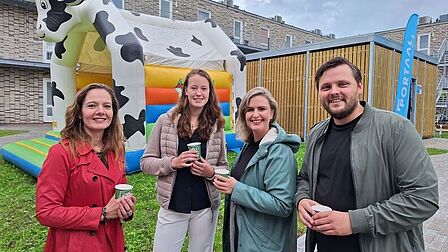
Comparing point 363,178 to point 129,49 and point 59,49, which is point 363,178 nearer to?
point 129,49

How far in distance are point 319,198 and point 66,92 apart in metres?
7.67

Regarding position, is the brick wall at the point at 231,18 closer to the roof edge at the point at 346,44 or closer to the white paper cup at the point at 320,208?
the roof edge at the point at 346,44

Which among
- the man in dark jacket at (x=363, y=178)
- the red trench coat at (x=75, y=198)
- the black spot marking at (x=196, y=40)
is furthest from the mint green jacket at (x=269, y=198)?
the black spot marking at (x=196, y=40)

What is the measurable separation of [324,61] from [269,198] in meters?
10.2

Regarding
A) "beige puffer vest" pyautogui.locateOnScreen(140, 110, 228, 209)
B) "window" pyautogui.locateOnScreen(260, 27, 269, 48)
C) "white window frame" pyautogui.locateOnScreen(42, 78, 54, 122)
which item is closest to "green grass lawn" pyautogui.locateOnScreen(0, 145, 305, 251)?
"beige puffer vest" pyautogui.locateOnScreen(140, 110, 228, 209)

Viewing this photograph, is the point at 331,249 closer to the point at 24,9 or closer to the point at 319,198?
the point at 319,198

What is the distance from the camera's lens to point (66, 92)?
804 centimetres

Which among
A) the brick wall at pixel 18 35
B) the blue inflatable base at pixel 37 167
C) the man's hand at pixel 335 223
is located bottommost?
the blue inflatable base at pixel 37 167

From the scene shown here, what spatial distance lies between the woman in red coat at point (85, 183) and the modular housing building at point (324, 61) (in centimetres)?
949

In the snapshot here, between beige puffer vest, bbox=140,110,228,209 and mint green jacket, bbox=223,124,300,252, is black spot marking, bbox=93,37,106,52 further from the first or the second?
mint green jacket, bbox=223,124,300,252

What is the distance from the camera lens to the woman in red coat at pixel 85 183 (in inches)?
62.3

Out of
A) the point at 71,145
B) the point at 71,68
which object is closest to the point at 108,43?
the point at 71,68

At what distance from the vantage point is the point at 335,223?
1.55 metres

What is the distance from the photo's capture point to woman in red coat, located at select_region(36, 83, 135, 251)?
158 centimetres
